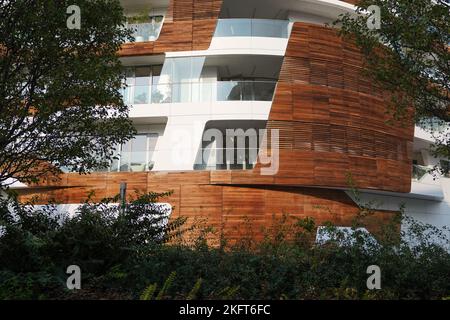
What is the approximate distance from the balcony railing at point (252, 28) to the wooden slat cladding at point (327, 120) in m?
0.69

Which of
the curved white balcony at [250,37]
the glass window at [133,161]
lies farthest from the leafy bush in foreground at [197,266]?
the curved white balcony at [250,37]

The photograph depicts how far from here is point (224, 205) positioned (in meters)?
18.4

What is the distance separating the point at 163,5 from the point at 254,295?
763 inches

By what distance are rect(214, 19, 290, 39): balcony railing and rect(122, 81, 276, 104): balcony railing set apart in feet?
7.71

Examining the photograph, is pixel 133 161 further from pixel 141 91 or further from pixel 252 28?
pixel 252 28

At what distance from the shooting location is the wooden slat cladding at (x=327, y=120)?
18.8m

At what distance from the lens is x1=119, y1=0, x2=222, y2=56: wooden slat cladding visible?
19.8 m

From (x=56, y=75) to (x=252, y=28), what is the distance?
12109mm

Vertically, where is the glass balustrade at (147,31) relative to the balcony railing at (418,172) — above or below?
above

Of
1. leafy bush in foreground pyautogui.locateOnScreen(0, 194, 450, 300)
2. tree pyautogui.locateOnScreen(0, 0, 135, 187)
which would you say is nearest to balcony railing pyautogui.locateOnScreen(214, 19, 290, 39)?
tree pyautogui.locateOnScreen(0, 0, 135, 187)

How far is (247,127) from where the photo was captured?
799 inches

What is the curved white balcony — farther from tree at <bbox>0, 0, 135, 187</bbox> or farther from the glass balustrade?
tree at <bbox>0, 0, 135, 187</bbox>

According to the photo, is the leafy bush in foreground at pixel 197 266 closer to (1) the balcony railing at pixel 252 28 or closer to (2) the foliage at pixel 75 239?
(2) the foliage at pixel 75 239

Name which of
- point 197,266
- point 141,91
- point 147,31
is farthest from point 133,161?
point 197,266
